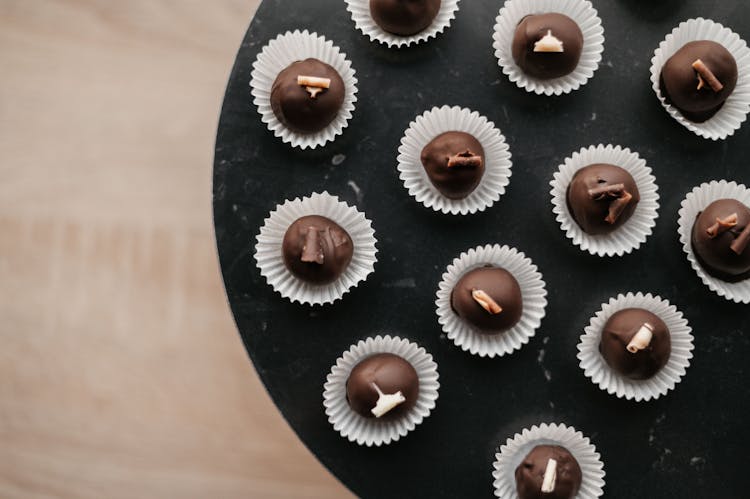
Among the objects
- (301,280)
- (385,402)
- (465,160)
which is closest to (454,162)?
(465,160)

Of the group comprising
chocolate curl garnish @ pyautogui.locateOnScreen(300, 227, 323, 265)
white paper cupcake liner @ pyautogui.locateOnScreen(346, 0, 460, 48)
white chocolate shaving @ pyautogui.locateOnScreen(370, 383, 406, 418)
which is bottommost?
white chocolate shaving @ pyautogui.locateOnScreen(370, 383, 406, 418)

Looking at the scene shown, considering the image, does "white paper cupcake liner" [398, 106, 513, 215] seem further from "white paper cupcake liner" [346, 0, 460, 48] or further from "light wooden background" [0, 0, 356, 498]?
"light wooden background" [0, 0, 356, 498]

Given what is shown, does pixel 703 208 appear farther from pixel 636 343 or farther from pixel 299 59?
pixel 299 59

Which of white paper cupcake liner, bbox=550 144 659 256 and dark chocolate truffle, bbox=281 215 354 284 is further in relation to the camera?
white paper cupcake liner, bbox=550 144 659 256

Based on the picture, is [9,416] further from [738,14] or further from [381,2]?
[738,14]

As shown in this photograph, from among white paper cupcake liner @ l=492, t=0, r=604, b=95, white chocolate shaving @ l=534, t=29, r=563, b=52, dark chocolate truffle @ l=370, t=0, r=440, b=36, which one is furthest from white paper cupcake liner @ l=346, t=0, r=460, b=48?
white chocolate shaving @ l=534, t=29, r=563, b=52

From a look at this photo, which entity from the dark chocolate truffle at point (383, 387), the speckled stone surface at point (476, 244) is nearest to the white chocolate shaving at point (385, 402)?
the dark chocolate truffle at point (383, 387)

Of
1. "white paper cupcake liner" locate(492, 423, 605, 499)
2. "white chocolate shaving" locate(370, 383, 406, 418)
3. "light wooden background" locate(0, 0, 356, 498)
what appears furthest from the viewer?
"light wooden background" locate(0, 0, 356, 498)
